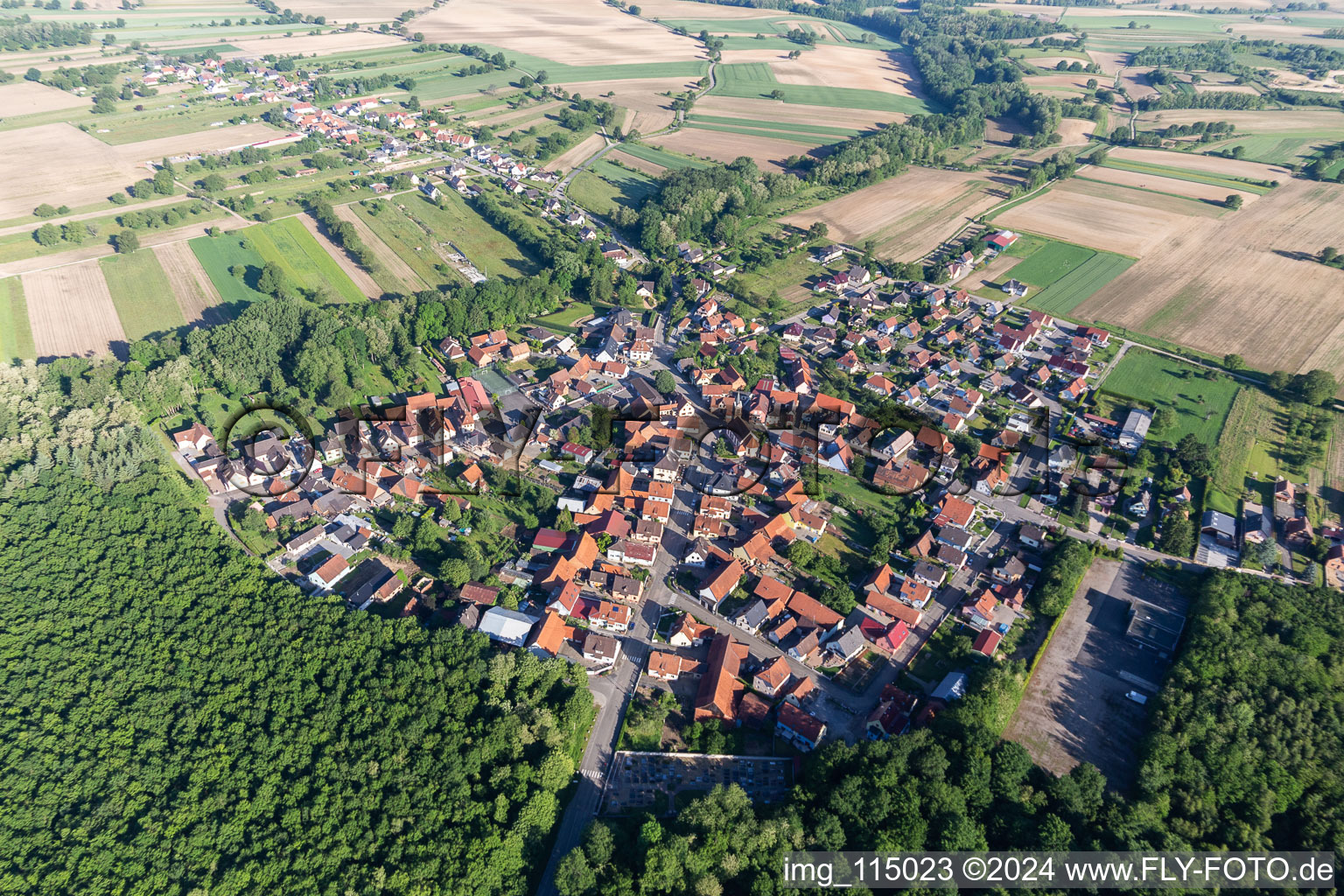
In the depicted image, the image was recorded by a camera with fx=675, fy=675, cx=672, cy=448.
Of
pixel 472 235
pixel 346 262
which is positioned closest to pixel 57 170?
pixel 346 262

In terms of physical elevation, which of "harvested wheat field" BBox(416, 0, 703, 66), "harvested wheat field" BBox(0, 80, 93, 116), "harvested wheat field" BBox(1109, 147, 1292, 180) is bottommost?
"harvested wheat field" BBox(0, 80, 93, 116)

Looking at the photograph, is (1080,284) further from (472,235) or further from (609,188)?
(472,235)

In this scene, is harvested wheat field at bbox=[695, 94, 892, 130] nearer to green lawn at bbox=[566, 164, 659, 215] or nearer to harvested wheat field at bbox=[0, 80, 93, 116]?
green lawn at bbox=[566, 164, 659, 215]

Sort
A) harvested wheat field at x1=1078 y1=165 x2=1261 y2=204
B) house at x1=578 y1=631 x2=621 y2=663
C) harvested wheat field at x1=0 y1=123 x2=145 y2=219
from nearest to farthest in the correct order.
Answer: house at x1=578 y1=631 x2=621 y2=663 → harvested wheat field at x1=0 y1=123 x2=145 y2=219 → harvested wheat field at x1=1078 y1=165 x2=1261 y2=204

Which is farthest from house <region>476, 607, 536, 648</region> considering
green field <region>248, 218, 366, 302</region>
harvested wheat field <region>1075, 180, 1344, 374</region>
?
harvested wheat field <region>1075, 180, 1344, 374</region>

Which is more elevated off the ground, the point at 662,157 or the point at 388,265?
the point at 662,157

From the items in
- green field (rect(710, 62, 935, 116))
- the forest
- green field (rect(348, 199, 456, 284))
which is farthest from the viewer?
green field (rect(710, 62, 935, 116))

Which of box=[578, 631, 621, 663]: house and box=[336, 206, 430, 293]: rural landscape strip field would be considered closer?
box=[578, 631, 621, 663]: house
